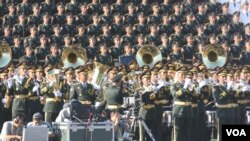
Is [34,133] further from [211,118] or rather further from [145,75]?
[211,118]

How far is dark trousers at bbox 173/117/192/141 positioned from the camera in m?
18.3

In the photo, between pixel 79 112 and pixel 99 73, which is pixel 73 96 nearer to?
pixel 99 73

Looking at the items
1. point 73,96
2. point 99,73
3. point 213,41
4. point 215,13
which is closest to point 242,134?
point 73,96

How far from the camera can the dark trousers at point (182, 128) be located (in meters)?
18.3

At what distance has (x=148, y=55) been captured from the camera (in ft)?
74.0

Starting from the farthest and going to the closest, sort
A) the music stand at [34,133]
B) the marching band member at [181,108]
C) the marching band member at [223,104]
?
the marching band member at [223,104]
the marching band member at [181,108]
the music stand at [34,133]

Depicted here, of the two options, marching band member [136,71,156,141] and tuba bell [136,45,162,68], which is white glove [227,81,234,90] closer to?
marching band member [136,71,156,141]

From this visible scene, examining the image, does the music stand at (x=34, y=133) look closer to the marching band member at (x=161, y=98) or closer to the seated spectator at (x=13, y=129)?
the seated spectator at (x=13, y=129)

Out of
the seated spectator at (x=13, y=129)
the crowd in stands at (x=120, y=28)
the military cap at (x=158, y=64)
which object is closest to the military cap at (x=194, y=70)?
the military cap at (x=158, y=64)

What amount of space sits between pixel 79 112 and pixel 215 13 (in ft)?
36.9

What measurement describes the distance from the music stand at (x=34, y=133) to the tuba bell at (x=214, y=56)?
8.86 m

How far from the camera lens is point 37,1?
24.7 m

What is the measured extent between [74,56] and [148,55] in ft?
6.66

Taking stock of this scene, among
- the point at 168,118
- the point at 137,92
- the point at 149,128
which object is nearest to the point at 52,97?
the point at 137,92
